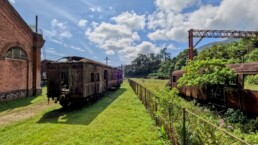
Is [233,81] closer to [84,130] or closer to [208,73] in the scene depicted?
[208,73]

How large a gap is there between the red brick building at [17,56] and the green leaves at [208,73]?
13.4 metres

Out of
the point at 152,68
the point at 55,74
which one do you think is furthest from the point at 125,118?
the point at 152,68

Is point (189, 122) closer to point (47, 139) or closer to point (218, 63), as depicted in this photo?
point (47, 139)

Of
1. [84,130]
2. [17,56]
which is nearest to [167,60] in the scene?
[17,56]

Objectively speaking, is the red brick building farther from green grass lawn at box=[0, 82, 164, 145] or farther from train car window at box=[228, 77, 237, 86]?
train car window at box=[228, 77, 237, 86]

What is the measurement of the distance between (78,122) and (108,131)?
7.06ft

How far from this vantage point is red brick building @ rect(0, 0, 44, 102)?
52.7ft

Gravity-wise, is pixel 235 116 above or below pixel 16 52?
below

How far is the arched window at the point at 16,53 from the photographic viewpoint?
16911mm

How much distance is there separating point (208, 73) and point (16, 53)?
49.9 feet

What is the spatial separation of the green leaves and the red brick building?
43.9 feet

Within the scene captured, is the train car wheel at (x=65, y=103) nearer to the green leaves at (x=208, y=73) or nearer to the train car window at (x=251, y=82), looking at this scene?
the green leaves at (x=208, y=73)

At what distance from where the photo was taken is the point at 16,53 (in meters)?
17.8

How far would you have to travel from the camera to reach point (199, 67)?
13.2 metres
